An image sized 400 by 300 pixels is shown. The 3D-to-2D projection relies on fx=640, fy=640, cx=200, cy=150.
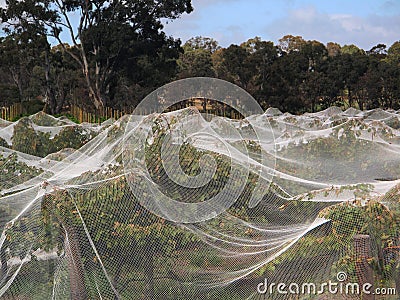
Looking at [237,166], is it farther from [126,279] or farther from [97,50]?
[97,50]

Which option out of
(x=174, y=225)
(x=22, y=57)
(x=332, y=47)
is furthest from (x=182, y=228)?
A: (x=332, y=47)

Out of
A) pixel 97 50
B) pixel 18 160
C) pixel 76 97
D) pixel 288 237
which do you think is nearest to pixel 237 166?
pixel 288 237

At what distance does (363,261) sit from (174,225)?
113cm

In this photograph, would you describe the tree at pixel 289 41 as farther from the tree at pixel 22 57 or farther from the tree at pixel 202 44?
the tree at pixel 22 57

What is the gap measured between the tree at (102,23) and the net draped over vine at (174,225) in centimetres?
2095

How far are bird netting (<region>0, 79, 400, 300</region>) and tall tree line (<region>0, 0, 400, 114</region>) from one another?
21.0 m

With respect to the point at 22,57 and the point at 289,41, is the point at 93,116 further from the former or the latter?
the point at 289,41

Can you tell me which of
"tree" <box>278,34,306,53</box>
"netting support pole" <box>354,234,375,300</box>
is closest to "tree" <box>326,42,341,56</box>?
"tree" <box>278,34,306,53</box>

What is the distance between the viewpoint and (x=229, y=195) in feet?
14.1

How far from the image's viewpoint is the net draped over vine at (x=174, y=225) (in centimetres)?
351

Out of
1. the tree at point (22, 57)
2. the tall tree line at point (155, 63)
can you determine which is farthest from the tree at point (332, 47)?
the tree at point (22, 57)

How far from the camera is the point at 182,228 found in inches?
152

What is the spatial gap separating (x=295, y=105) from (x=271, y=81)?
4.77ft

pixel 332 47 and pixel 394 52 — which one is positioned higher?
pixel 332 47
